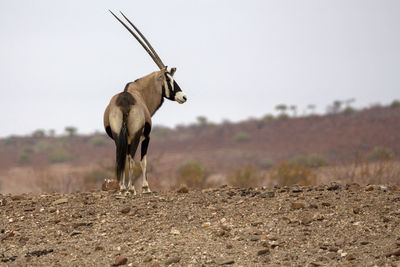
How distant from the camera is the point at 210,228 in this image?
284 inches

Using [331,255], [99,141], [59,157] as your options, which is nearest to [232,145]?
[99,141]

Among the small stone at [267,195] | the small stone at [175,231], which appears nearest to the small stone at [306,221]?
the small stone at [267,195]

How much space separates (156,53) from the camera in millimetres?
10297

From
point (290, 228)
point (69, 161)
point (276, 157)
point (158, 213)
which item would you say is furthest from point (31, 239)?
point (69, 161)

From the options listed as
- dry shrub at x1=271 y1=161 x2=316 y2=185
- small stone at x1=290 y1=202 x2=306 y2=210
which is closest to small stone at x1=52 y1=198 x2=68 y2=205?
small stone at x1=290 y1=202 x2=306 y2=210

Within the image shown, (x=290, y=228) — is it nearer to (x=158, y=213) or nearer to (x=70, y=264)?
(x=158, y=213)

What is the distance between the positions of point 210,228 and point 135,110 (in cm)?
265

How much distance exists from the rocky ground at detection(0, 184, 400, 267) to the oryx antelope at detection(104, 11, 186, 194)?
0.69m

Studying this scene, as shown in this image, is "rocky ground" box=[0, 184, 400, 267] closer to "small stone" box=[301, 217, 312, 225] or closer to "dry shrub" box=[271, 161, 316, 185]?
"small stone" box=[301, 217, 312, 225]

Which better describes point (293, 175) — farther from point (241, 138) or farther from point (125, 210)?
point (241, 138)

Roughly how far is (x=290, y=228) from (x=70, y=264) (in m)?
2.82

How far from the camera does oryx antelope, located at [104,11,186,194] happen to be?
346 inches

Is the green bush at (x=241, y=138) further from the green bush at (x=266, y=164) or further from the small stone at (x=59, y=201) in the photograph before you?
the small stone at (x=59, y=201)

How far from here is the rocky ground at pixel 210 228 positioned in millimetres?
6191
